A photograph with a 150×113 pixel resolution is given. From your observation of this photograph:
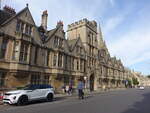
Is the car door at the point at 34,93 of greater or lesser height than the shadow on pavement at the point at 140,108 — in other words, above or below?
above

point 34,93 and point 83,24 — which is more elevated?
point 83,24

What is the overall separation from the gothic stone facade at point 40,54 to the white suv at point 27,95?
5.02 meters

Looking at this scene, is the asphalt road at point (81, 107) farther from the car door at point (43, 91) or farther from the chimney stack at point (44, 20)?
the chimney stack at point (44, 20)

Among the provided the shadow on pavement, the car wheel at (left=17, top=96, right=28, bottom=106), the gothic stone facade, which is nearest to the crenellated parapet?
the gothic stone facade

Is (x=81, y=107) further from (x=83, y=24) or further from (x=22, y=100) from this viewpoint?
(x=83, y=24)

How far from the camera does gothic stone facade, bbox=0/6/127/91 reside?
64.4ft

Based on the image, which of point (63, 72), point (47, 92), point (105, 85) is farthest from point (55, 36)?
point (105, 85)

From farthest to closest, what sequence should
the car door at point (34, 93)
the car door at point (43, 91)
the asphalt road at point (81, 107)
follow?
the car door at point (43, 91) → the car door at point (34, 93) → the asphalt road at point (81, 107)

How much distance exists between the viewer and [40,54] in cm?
2439

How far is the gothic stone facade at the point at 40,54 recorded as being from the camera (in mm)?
19641

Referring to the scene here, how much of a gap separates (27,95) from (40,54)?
10.6m

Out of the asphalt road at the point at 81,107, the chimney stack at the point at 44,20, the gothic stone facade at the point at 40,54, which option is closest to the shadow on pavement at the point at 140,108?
the asphalt road at the point at 81,107

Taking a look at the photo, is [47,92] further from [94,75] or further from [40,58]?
[94,75]

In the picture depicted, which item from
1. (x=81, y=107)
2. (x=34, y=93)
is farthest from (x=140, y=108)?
(x=34, y=93)
